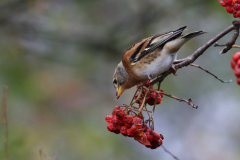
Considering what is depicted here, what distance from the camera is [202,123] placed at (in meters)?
6.24

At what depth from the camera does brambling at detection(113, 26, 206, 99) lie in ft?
8.70

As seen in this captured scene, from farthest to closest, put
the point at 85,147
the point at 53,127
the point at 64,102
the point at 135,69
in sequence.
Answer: the point at 64,102
the point at 53,127
the point at 85,147
the point at 135,69

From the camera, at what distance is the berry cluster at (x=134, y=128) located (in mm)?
1982

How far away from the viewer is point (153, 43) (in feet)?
9.29

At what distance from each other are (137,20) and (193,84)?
1974mm

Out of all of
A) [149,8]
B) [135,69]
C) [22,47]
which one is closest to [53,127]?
[22,47]

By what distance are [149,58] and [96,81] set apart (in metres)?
4.04

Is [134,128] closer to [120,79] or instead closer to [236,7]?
[236,7]

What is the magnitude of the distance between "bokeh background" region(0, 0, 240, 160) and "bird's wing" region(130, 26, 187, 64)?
2050mm

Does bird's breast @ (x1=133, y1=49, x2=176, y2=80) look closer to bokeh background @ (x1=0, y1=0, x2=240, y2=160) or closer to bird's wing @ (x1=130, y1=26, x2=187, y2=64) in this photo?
bird's wing @ (x1=130, y1=26, x2=187, y2=64)

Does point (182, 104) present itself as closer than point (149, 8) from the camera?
No

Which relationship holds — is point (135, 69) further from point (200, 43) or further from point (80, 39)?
point (200, 43)

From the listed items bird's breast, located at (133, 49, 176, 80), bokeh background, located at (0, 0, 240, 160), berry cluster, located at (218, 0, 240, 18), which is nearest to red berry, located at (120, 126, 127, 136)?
bird's breast, located at (133, 49, 176, 80)

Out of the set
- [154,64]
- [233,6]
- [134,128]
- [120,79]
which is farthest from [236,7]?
[120,79]
